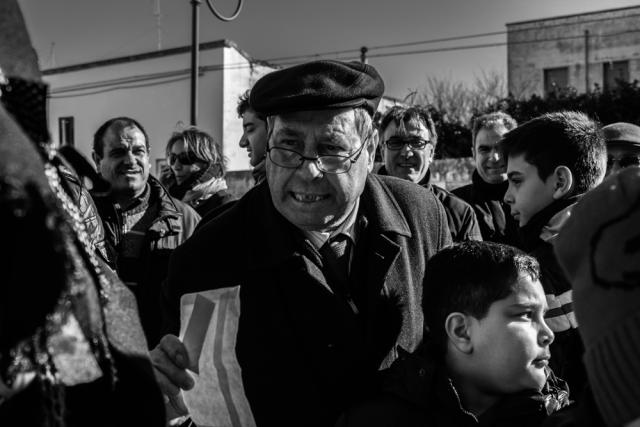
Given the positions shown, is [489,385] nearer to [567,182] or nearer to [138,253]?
[567,182]

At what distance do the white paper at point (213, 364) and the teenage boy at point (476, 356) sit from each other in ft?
0.97

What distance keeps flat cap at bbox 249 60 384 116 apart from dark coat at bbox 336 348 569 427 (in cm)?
80

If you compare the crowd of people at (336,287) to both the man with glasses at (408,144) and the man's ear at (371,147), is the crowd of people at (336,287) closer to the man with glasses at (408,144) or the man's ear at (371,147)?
the man's ear at (371,147)

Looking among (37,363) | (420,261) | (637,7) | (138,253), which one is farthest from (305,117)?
(637,7)

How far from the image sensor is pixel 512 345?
1844mm

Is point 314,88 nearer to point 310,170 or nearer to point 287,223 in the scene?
point 310,170

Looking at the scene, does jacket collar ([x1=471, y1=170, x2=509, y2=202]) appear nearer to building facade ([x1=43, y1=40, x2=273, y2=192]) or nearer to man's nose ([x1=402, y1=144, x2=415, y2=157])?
man's nose ([x1=402, y1=144, x2=415, y2=157])

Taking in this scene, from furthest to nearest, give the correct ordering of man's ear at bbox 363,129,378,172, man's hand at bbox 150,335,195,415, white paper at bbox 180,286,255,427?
man's ear at bbox 363,129,378,172
white paper at bbox 180,286,255,427
man's hand at bbox 150,335,195,415

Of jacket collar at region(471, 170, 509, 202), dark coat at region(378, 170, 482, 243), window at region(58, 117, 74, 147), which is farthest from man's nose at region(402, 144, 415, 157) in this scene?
window at region(58, 117, 74, 147)

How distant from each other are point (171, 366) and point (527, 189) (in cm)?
167

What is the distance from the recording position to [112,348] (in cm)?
103

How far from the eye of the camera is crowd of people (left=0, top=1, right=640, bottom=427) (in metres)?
0.87

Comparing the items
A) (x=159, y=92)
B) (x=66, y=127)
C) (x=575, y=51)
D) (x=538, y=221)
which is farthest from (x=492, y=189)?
(x=575, y=51)

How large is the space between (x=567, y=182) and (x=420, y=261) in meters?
0.79
